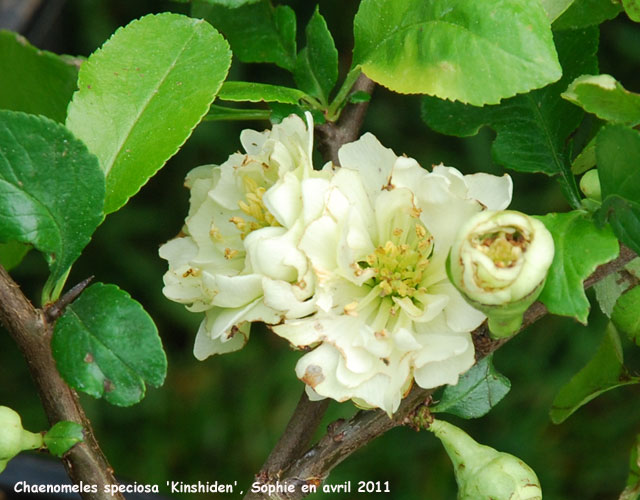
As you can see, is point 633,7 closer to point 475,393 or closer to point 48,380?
point 475,393

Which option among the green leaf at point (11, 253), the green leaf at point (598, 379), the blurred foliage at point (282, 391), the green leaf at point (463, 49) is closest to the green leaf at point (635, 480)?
the green leaf at point (598, 379)

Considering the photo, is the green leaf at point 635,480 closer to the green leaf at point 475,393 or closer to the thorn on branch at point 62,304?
the green leaf at point 475,393

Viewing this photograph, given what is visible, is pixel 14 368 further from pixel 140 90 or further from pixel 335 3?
pixel 140 90

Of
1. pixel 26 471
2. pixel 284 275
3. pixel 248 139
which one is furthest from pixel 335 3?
pixel 284 275

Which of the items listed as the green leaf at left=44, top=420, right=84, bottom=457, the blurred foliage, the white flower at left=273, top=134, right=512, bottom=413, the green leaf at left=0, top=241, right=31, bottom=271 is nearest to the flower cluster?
the white flower at left=273, top=134, right=512, bottom=413

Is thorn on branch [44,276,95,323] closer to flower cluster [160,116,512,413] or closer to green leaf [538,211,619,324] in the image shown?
flower cluster [160,116,512,413]

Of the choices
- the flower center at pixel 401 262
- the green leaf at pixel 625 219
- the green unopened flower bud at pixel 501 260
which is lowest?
the flower center at pixel 401 262
